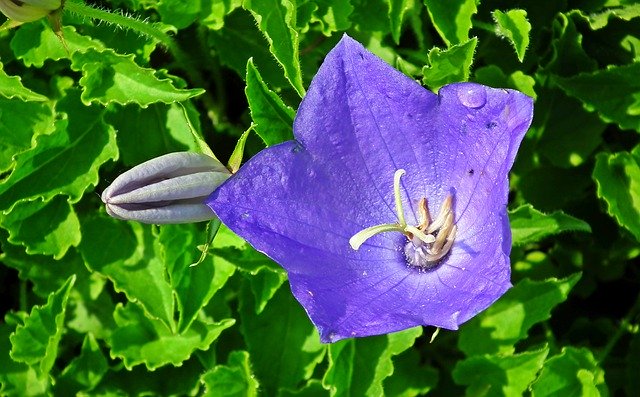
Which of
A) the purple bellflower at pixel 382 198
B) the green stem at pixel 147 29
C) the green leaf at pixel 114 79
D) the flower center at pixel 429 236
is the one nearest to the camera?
the purple bellflower at pixel 382 198

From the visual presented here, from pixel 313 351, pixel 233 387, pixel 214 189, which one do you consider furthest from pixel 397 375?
pixel 214 189

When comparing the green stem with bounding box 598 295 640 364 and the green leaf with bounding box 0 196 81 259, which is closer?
the green leaf with bounding box 0 196 81 259

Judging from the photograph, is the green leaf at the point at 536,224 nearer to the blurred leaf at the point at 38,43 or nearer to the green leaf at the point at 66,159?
the green leaf at the point at 66,159

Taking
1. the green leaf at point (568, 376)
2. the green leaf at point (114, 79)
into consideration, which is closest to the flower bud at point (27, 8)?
the green leaf at point (114, 79)

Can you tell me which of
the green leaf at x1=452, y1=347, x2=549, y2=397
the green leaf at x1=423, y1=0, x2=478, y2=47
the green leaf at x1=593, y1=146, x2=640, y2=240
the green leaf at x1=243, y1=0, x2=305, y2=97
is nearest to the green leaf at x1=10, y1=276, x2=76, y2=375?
the green leaf at x1=243, y1=0, x2=305, y2=97

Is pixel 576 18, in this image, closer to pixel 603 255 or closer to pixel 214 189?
pixel 603 255

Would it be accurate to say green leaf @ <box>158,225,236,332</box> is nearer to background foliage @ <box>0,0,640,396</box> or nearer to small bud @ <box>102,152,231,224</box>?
background foliage @ <box>0,0,640,396</box>
